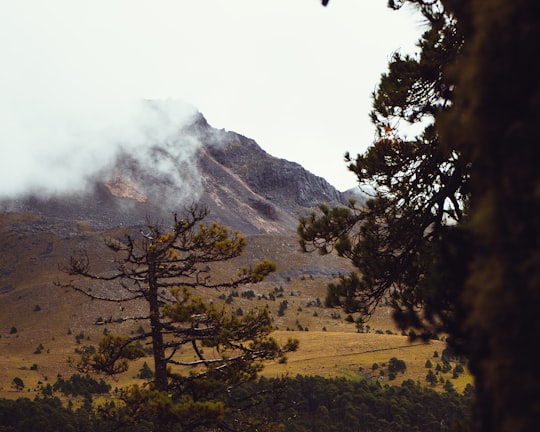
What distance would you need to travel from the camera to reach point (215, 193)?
12900 centimetres

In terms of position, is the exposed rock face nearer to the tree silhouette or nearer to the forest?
the forest

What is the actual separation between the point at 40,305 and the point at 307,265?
139 feet

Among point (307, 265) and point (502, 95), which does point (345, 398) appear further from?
point (307, 265)

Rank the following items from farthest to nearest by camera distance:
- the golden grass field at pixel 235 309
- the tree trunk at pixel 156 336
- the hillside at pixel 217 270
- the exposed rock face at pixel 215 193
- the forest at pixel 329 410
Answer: the exposed rock face at pixel 215 193 < the hillside at pixel 217 270 < the golden grass field at pixel 235 309 < the forest at pixel 329 410 < the tree trunk at pixel 156 336

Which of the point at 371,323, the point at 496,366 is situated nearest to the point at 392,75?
the point at 496,366

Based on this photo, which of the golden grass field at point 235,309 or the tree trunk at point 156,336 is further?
the golden grass field at point 235,309

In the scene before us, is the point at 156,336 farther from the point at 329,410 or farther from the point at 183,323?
the point at 329,410

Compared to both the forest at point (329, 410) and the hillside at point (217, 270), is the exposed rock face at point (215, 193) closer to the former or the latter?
the hillside at point (217, 270)

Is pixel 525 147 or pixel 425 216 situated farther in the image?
pixel 425 216

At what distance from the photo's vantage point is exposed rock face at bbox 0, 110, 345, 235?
107 metres

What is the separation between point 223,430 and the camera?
11.9 metres

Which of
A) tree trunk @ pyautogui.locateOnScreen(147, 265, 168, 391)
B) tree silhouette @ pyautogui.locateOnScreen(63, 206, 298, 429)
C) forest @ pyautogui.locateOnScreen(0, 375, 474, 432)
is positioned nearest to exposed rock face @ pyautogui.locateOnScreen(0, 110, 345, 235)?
forest @ pyautogui.locateOnScreen(0, 375, 474, 432)

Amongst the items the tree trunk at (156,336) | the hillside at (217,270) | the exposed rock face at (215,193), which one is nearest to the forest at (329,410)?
the hillside at (217,270)

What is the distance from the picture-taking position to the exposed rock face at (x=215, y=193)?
352ft
